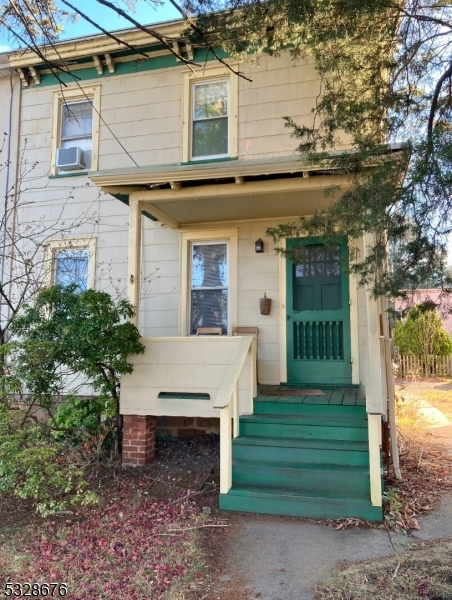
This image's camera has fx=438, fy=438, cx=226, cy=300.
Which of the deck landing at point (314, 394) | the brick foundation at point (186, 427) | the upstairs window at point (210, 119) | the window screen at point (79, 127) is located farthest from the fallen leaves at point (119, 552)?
the window screen at point (79, 127)

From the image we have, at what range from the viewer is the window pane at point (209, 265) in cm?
655

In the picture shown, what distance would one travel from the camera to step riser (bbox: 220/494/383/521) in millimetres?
3680

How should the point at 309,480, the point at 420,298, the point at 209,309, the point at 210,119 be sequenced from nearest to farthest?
the point at 420,298
the point at 309,480
the point at 209,309
the point at 210,119

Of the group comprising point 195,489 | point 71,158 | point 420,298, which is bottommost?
point 195,489

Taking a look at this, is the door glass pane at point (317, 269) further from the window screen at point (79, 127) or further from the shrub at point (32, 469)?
the window screen at point (79, 127)

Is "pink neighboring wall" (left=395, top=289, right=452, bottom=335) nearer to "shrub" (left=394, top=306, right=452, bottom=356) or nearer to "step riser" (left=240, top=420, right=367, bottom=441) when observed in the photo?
"step riser" (left=240, top=420, right=367, bottom=441)

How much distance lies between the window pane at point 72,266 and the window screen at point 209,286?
183 cm

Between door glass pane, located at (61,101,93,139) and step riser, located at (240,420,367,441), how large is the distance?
562 cm

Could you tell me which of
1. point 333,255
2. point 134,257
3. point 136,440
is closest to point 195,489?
point 136,440

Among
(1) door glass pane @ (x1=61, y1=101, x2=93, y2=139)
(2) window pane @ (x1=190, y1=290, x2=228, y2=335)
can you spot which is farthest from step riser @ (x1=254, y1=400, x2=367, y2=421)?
(1) door glass pane @ (x1=61, y1=101, x2=93, y2=139)

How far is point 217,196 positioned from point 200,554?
3.64 metres

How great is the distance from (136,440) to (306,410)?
6.58 ft

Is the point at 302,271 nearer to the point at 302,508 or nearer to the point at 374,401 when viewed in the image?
the point at 374,401

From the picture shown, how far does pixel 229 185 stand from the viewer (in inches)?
198
